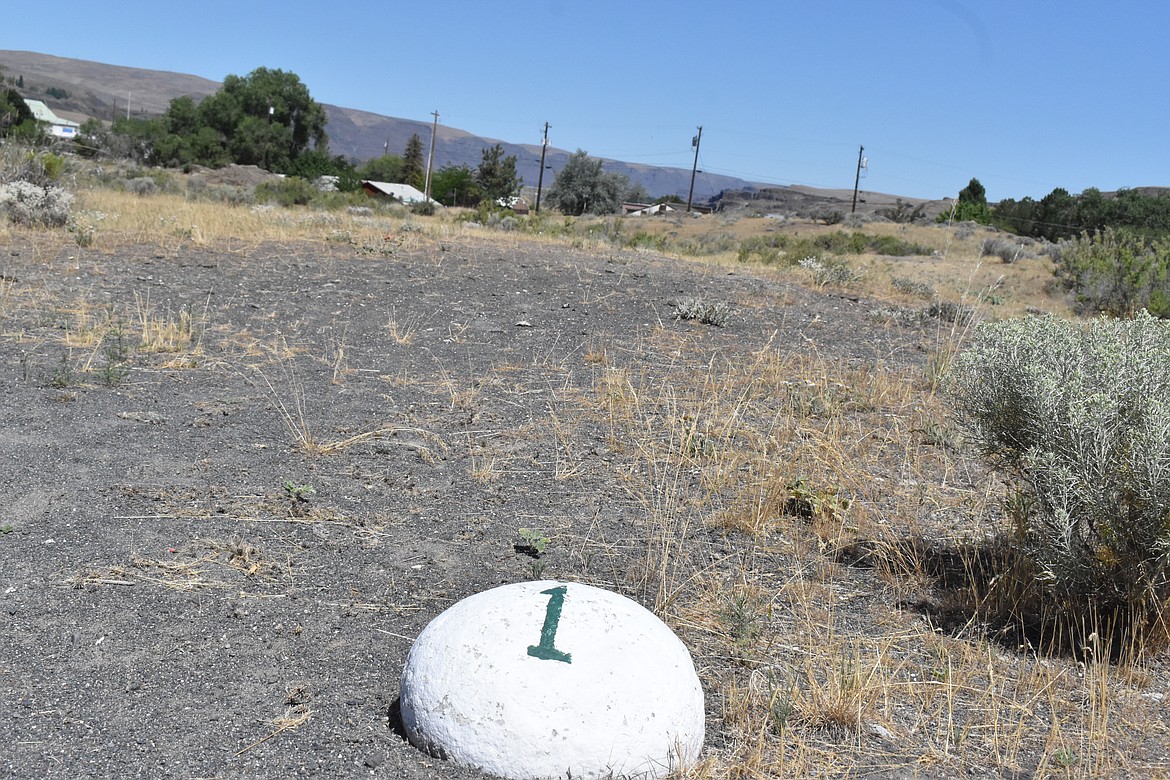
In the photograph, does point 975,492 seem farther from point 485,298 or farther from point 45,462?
point 485,298

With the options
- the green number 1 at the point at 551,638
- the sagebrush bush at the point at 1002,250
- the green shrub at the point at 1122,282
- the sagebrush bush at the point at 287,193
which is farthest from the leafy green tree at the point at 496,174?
the green number 1 at the point at 551,638

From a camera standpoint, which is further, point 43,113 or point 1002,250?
point 43,113

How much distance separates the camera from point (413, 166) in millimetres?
66000

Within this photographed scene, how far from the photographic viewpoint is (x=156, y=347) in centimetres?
674

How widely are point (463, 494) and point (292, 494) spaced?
0.81 m

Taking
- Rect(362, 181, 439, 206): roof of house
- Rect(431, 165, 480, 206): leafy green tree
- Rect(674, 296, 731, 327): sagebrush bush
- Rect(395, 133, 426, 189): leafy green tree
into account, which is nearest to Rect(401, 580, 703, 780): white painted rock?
Rect(674, 296, 731, 327): sagebrush bush

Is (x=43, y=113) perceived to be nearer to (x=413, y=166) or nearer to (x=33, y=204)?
(x=413, y=166)

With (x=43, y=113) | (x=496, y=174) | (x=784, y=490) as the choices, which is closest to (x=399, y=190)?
(x=496, y=174)

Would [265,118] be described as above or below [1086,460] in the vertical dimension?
above

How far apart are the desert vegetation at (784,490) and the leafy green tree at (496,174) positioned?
48.3m

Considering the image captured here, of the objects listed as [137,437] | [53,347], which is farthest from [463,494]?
[53,347]

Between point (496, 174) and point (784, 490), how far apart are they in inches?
2168

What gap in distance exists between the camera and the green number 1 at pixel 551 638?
93.8 inches

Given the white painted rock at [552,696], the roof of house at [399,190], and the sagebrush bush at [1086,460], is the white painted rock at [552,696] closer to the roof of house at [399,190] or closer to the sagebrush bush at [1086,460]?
the sagebrush bush at [1086,460]
